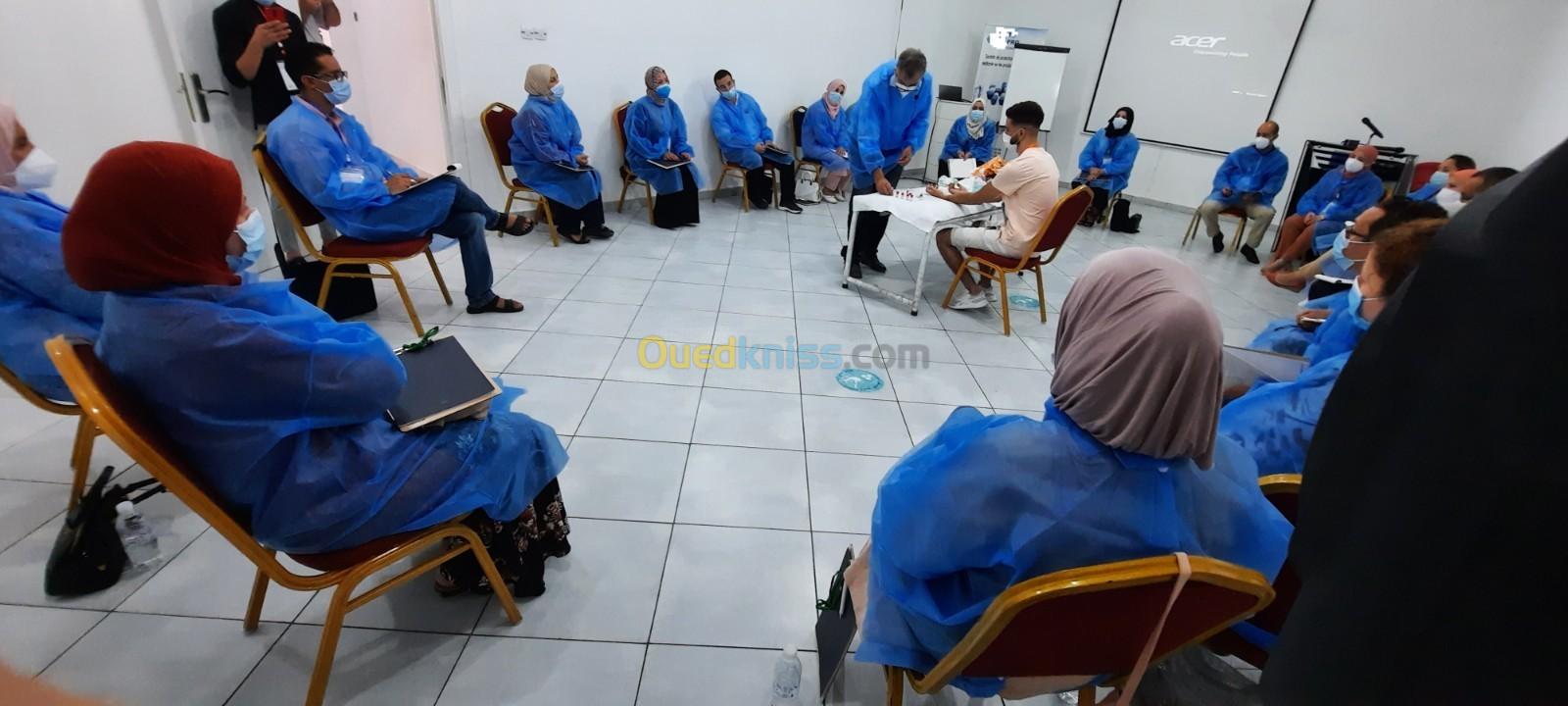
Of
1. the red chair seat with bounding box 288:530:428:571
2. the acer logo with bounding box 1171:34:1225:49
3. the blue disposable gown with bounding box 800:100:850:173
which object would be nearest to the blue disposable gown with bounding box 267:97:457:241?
the red chair seat with bounding box 288:530:428:571

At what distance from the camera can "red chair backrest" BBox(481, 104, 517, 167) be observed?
4.17m

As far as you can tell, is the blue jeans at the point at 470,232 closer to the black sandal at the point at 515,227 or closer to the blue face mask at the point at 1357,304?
the black sandal at the point at 515,227

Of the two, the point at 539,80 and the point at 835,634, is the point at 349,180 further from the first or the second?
the point at 835,634

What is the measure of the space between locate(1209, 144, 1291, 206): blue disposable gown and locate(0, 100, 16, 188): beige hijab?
7.06 meters

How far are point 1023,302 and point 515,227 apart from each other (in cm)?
345

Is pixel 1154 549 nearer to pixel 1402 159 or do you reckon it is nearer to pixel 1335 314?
pixel 1335 314

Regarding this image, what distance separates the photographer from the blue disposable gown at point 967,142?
543cm

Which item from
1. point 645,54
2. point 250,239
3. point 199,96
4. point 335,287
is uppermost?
point 645,54

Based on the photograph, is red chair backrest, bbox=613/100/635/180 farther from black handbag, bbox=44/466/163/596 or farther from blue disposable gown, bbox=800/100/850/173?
black handbag, bbox=44/466/163/596

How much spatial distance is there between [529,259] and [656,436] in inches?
89.4

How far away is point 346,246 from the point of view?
2.70m

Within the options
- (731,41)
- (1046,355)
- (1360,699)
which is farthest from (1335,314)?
(731,41)

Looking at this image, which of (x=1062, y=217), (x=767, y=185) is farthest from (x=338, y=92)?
(x=767, y=185)

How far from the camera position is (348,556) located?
119cm
